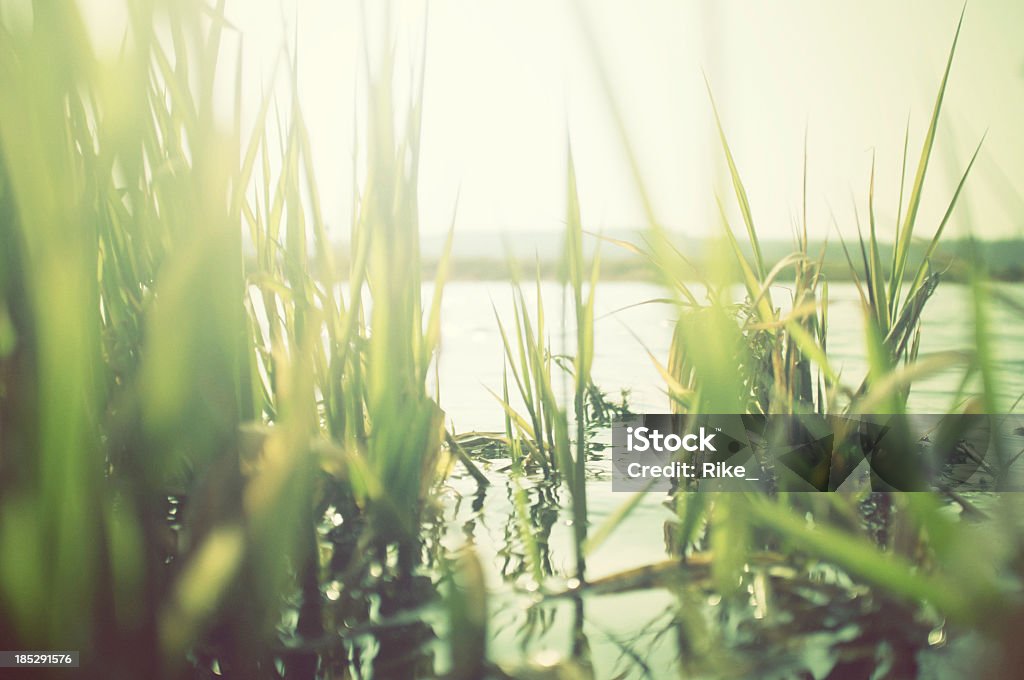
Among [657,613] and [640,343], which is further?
[640,343]

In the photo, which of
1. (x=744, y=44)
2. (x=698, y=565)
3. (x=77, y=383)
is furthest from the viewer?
(x=744, y=44)

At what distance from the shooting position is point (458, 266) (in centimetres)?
64

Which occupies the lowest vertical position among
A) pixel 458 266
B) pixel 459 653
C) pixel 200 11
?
pixel 459 653

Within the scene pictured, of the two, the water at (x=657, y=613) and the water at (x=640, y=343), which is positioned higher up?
the water at (x=640, y=343)

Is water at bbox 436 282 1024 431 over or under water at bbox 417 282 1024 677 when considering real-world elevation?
over

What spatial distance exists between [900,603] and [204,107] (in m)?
0.52

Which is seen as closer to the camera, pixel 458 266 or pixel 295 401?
pixel 295 401

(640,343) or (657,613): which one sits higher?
(640,343)

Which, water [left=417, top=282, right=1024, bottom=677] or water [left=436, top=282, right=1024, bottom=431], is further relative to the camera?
water [left=436, top=282, right=1024, bottom=431]

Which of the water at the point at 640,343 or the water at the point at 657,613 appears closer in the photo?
the water at the point at 657,613

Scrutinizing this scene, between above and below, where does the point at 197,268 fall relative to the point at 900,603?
above

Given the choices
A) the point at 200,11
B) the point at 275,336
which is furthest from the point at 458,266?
the point at 200,11

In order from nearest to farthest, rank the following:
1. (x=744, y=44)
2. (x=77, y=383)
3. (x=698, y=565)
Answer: (x=77, y=383), (x=698, y=565), (x=744, y=44)

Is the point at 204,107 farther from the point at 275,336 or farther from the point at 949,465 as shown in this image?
the point at 949,465
